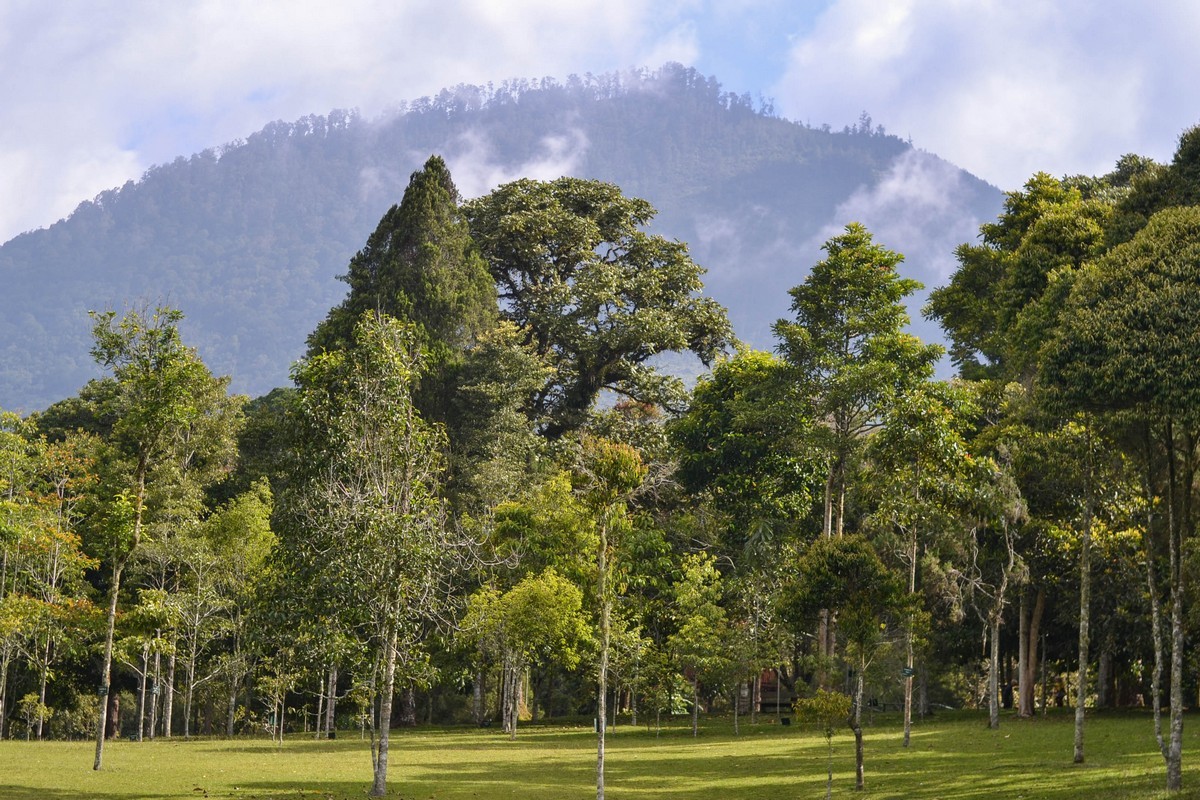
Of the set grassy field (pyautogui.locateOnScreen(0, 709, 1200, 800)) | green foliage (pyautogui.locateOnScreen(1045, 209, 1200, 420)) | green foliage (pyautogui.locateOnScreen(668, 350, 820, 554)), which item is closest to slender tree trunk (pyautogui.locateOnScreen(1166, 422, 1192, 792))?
grassy field (pyautogui.locateOnScreen(0, 709, 1200, 800))

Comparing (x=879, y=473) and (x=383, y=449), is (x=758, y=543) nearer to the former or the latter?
(x=879, y=473)

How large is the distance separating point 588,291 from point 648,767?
113 feet

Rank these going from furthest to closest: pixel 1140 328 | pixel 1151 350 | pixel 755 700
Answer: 1. pixel 755 700
2. pixel 1140 328
3. pixel 1151 350

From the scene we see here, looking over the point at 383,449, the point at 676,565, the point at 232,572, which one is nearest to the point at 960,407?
the point at 676,565

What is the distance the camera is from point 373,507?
1182 inches

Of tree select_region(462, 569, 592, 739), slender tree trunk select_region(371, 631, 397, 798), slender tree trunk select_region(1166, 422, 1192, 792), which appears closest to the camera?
slender tree trunk select_region(1166, 422, 1192, 792)

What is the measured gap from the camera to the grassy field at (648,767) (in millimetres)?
28422

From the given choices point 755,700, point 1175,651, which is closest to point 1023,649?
point 755,700

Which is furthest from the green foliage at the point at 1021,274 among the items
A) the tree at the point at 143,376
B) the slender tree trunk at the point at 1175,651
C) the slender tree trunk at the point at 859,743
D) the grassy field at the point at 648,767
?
the tree at the point at 143,376

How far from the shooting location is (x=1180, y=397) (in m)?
24.6

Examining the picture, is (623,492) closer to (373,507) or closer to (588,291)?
(373,507)

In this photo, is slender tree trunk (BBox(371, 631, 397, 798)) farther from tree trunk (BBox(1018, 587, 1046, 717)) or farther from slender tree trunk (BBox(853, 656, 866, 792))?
tree trunk (BBox(1018, 587, 1046, 717))

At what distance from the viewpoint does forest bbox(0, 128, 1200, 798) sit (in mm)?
30297

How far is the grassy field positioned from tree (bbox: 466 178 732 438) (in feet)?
77.8
